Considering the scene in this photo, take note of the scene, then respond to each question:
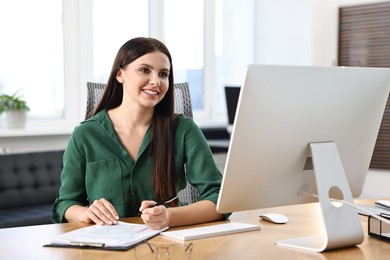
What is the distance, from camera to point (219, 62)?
5.67 meters

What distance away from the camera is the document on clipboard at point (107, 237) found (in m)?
1.51

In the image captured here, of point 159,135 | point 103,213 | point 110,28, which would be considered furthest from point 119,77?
point 110,28

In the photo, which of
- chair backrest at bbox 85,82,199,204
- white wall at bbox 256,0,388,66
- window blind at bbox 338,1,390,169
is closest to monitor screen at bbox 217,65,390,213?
chair backrest at bbox 85,82,199,204

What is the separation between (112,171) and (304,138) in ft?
2.40

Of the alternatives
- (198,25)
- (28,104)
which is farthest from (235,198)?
(198,25)

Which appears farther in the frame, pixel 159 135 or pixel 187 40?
pixel 187 40

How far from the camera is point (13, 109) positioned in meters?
3.90

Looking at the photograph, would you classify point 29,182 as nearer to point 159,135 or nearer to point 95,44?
point 95,44

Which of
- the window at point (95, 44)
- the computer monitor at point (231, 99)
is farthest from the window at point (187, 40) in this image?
the computer monitor at point (231, 99)

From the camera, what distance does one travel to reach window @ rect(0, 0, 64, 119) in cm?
400

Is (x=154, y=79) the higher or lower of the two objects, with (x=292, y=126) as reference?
higher

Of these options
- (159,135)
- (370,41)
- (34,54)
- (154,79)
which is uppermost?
(370,41)

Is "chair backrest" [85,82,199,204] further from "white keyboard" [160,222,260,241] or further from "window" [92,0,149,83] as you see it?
"window" [92,0,149,83]

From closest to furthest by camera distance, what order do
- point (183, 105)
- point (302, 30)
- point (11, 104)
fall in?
point (183, 105) → point (11, 104) → point (302, 30)
